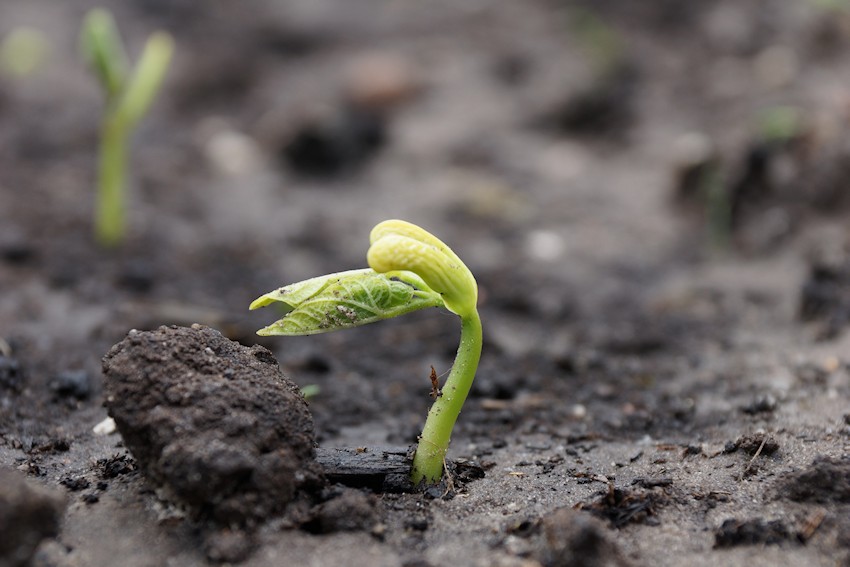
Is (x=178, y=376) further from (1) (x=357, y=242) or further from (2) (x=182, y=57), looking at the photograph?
(2) (x=182, y=57)

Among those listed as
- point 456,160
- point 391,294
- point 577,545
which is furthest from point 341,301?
point 456,160

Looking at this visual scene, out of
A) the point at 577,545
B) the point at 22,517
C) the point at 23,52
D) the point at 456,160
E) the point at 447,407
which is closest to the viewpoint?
the point at 22,517

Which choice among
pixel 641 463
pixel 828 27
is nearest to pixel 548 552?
pixel 641 463

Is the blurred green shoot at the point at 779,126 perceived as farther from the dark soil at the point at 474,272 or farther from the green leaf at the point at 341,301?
the green leaf at the point at 341,301

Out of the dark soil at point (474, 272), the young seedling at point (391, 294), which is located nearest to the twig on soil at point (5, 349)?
the dark soil at point (474, 272)

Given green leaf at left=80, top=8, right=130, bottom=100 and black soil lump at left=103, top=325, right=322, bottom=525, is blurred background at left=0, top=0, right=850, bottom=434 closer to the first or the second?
green leaf at left=80, top=8, right=130, bottom=100

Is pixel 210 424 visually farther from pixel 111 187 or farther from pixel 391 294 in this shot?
pixel 111 187

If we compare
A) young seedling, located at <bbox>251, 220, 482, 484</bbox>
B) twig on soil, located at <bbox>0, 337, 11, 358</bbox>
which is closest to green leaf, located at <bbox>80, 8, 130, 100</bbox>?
twig on soil, located at <bbox>0, 337, 11, 358</bbox>
